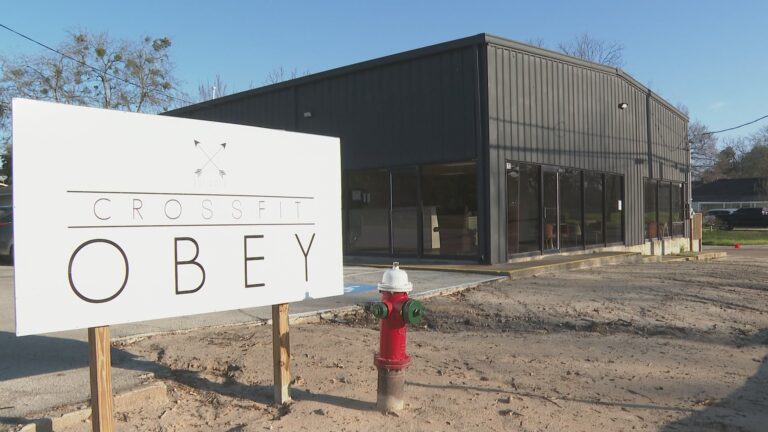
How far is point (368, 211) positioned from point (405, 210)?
Result: 1299mm

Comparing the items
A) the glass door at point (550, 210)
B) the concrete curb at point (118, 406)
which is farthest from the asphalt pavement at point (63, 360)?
the glass door at point (550, 210)

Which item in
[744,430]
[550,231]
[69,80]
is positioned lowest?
[744,430]

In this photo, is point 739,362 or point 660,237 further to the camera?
point 660,237

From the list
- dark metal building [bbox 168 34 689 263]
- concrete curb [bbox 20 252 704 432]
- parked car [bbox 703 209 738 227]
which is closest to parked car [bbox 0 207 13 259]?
dark metal building [bbox 168 34 689 263]

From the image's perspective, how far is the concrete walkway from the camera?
4246 mm

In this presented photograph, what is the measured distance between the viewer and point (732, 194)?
227ft

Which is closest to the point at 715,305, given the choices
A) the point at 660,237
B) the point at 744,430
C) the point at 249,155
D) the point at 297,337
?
the point at 744,430

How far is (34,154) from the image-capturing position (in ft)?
10.5

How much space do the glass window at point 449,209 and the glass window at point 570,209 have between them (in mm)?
3258

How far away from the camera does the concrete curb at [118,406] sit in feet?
12.3

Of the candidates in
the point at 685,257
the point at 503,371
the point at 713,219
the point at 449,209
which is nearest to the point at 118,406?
the point at 503,371

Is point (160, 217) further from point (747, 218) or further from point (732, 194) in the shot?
point (732, 194)

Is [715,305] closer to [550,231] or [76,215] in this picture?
[550,231]

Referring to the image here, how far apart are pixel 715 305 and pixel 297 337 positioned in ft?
19.7
